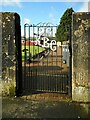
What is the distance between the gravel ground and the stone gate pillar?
0.42 meters

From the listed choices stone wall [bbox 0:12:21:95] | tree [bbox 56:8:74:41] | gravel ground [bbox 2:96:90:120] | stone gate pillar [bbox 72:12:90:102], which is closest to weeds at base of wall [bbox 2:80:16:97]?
stone wall [bbox 0:12:21:95]

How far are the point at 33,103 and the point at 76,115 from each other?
Result: 155 centimetres

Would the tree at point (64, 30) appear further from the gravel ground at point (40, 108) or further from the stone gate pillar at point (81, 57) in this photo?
the gravel ground at point (40, 108)

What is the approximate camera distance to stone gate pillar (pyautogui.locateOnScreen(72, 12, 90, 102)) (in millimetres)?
7090

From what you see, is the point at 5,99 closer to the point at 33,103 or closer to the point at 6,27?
the point at 33,103

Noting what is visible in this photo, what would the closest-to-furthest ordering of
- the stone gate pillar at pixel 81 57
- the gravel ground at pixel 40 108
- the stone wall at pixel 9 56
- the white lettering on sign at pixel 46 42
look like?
the gravel ground at pixel 40 108
the stone gate pillar at pixel 81 57
the stone wall at pixel 9 56
the white lettering on sign at pixel 46 42

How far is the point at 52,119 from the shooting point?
5.62 metres

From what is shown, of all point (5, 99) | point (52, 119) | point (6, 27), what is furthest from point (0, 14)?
point (52, 119)

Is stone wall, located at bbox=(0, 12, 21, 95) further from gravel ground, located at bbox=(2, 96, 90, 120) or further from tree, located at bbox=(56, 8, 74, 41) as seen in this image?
tree, located at bbox=(56, 8, 74, 41)

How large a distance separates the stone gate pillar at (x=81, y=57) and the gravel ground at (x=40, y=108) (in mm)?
422

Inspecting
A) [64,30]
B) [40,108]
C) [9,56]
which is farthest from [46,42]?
[64,30]

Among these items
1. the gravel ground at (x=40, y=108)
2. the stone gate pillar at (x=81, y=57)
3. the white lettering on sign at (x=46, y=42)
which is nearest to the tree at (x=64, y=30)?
the white lettering on sign at (x=46, y=42)

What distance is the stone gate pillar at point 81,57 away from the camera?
709 cm

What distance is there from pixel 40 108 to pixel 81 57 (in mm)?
1962
